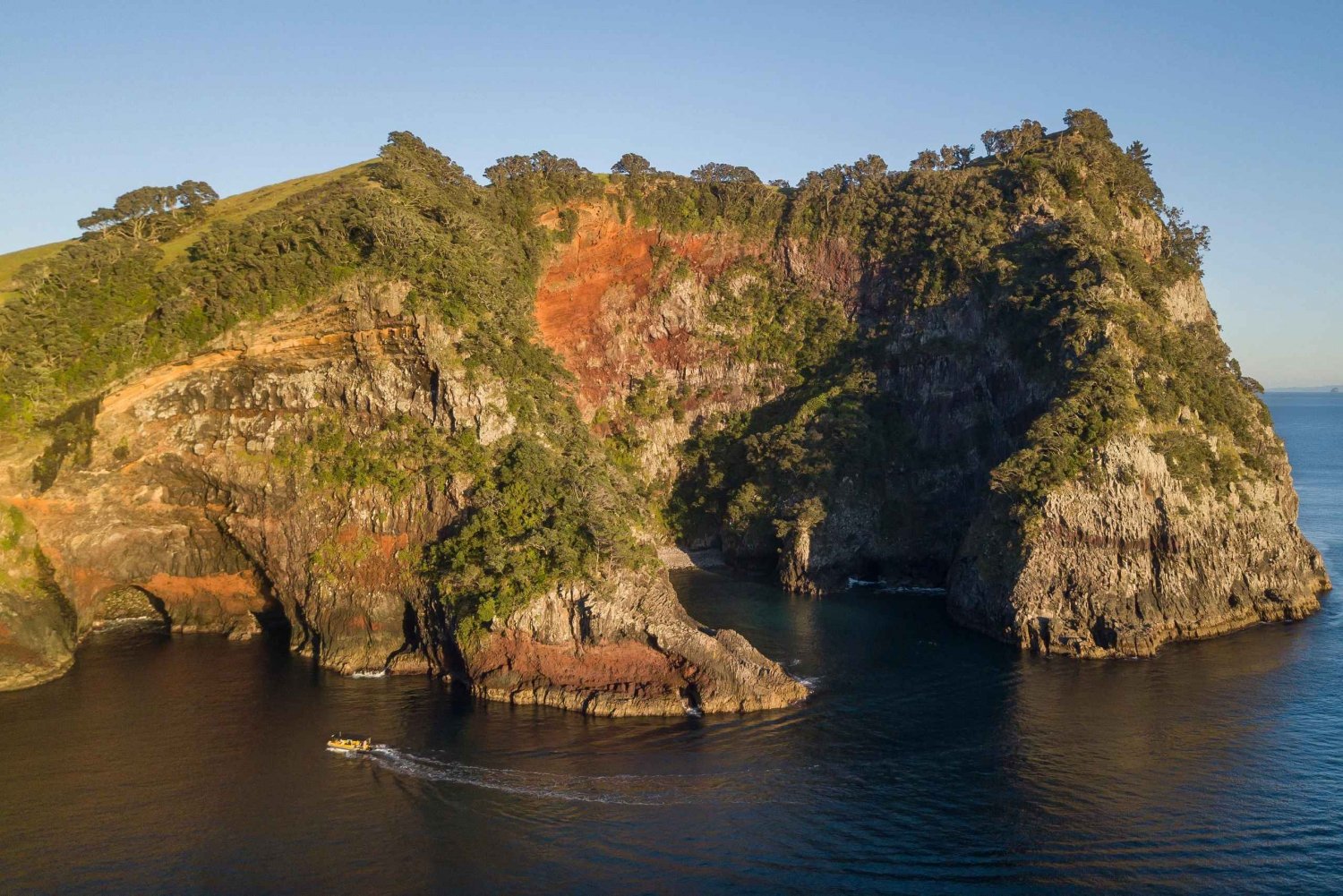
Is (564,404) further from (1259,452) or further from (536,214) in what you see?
(1259,452)

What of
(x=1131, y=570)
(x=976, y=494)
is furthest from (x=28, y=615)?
(x=1131, y=570)

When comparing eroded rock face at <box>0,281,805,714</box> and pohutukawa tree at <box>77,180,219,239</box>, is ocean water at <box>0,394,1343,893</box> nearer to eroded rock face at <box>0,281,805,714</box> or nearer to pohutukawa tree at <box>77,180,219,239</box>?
eroded rock face at <box>0,281,805,714</box>

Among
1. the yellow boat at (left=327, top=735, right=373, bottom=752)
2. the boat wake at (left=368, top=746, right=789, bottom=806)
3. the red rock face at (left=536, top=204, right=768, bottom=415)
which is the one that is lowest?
the boat wake at (left=368, top=746, right=789, bottom=806)

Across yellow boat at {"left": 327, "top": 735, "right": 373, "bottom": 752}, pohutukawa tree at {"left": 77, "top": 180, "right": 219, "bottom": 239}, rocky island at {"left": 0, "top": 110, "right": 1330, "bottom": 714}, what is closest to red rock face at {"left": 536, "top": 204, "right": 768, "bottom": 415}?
rocky island at {"left": 0, "top": 110, "right": 1330, "bottom": 714}

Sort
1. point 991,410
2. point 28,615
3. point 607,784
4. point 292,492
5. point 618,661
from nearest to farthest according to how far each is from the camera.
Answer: point 607,784
point 618,661
point 28,615
point 292,492
point 991,410

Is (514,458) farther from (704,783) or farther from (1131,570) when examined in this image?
(1131,570)

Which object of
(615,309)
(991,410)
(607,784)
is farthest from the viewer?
(615,309)
